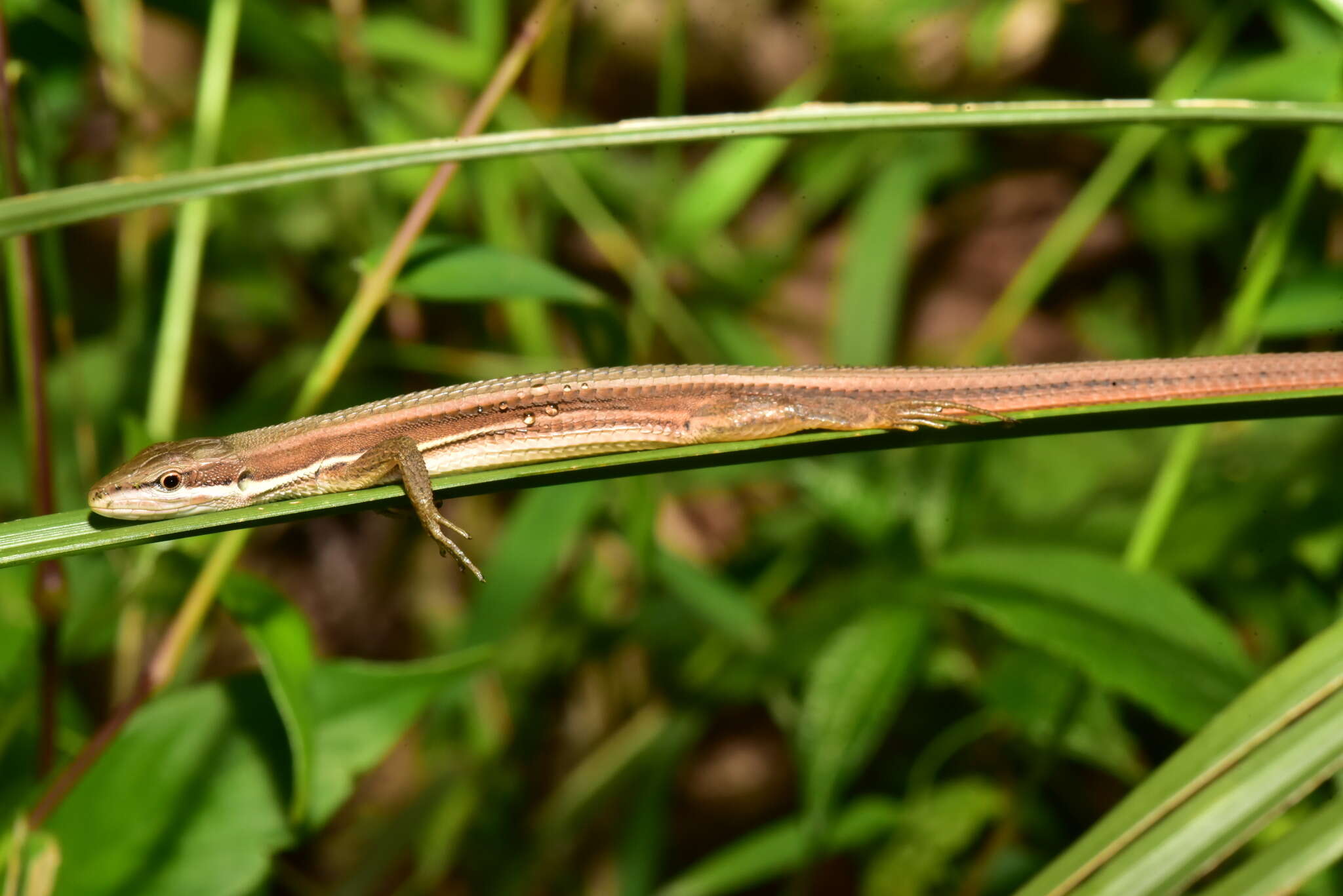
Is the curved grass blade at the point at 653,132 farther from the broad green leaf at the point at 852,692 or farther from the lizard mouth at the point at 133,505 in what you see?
the broad green leaf at the point at 852,692

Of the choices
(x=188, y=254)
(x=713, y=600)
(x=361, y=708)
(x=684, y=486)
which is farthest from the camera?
(x=684, y=486)

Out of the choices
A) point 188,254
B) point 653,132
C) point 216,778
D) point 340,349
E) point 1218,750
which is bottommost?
point 1218,750

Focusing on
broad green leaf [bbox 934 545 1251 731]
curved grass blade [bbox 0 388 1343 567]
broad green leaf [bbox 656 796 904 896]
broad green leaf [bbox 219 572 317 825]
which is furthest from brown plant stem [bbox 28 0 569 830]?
broad green leaf [bbox 656 796 904 896]

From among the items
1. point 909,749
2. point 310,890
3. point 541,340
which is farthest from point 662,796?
point 541,340

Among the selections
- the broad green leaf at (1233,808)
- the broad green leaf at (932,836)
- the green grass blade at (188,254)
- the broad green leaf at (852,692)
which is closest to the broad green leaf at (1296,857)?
the broad green leaf at (1233,808)

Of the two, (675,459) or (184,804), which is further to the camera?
(184,804)

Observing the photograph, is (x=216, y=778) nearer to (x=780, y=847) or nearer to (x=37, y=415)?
(x=37, y=415)

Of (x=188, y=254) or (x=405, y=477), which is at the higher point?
(x=188, y=254)

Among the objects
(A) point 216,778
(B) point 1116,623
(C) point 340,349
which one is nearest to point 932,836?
(B) point 1116,623
